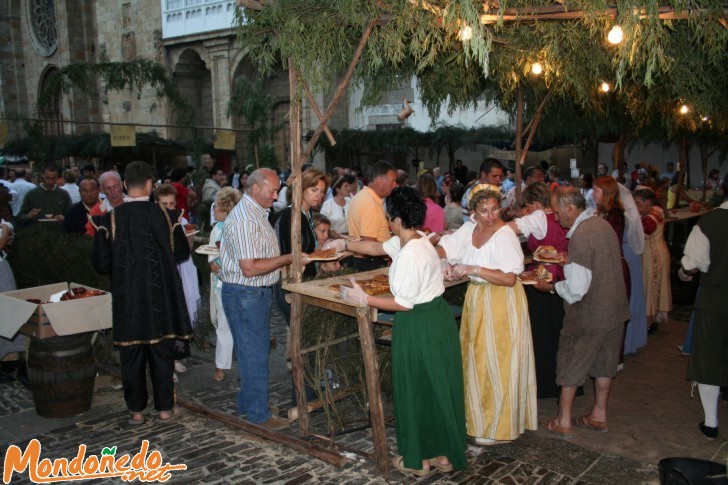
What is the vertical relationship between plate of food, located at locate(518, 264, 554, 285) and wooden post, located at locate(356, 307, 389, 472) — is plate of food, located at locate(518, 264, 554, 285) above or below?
above

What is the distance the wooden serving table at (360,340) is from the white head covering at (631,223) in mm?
2785

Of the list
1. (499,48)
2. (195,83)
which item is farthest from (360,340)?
(195,83)

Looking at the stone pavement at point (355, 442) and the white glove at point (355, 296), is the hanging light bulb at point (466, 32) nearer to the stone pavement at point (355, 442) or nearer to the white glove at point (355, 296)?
the white glove at point (355, 296)

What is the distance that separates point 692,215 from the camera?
10.6 m

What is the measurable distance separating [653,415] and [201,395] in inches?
165

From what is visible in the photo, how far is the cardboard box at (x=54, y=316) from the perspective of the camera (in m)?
5.56

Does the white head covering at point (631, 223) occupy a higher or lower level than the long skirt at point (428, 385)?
higher

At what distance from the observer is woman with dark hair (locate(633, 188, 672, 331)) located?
25.6 ft

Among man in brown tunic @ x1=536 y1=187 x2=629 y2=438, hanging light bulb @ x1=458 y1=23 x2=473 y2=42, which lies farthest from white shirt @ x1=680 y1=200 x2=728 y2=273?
hanging light bulb @ x1=458 y1=23 x2=473 y2=42

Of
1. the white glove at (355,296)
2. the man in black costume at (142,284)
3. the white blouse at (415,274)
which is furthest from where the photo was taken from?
the man in black costume at (142,284)

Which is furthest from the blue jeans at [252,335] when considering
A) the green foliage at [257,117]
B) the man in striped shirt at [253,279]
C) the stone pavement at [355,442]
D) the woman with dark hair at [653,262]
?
the green foliage at [257,117]

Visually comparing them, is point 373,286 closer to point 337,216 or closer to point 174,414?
point 174,414

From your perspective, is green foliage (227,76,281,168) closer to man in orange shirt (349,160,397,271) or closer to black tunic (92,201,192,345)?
man in orange shirt (349,160,397,271)

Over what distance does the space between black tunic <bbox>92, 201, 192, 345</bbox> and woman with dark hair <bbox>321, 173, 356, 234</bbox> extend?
13.3 feet
